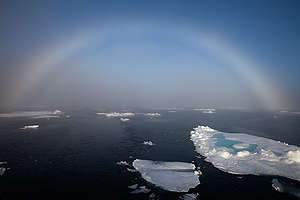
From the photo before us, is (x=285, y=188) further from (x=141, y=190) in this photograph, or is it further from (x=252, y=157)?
(x=141, y=190)

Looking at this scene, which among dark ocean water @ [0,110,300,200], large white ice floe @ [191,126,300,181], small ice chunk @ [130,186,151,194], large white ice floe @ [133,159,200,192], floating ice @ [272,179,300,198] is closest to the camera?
dark ocean water @ [0,110,300,200]

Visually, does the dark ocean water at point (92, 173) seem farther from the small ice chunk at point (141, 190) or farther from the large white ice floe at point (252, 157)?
the large white ice floe at point (252, 157)

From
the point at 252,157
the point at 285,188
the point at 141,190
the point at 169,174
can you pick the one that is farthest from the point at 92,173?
the point at 252,157

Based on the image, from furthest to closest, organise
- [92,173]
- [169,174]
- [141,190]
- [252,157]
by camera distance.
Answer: [252,157], [92,173], [169,174], [141,190]

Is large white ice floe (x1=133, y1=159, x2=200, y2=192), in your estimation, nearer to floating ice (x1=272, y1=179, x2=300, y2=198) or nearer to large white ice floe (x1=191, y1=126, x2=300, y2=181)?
large white ice floe (x1=191, y1=126, x2=300, y2=181)

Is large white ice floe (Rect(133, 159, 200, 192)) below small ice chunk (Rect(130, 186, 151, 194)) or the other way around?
the other way around

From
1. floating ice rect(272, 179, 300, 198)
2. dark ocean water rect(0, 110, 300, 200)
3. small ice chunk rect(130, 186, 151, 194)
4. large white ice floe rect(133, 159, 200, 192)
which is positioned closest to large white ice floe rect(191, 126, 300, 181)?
dark ocean water rect(0, 110, 300, 200)
